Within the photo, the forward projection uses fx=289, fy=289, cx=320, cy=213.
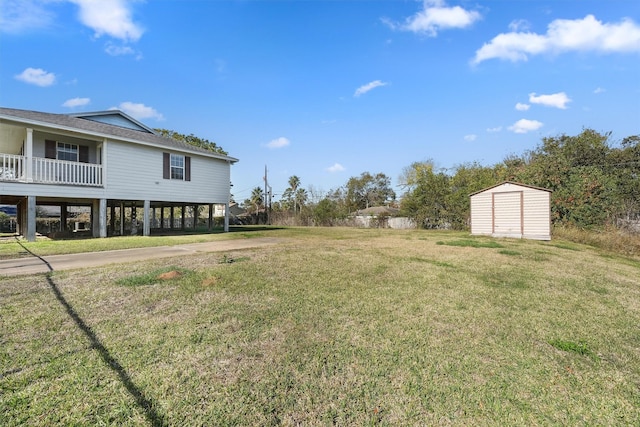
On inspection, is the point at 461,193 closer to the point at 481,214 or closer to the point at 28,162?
the point at 481,214

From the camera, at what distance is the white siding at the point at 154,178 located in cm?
1170

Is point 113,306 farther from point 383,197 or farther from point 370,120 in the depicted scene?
point 383,197

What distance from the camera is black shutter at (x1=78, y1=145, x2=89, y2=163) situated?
40.3 feet

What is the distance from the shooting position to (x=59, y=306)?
3.28m

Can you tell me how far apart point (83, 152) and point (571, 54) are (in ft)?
74.0

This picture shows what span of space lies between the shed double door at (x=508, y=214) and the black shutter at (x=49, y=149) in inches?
805

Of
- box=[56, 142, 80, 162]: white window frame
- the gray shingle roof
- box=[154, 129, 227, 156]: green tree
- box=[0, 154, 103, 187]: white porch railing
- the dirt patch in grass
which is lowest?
the dirt patch in grass

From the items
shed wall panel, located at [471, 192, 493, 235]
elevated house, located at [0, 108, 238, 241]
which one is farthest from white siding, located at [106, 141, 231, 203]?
shed wall panel, located at [471, 192, 493, 235]

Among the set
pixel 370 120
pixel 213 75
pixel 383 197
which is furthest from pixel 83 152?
pixel 383 197

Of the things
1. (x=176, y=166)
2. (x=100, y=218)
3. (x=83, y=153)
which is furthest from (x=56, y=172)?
(x=176, y=166)

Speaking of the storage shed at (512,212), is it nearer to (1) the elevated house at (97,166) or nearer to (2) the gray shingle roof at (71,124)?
(1) the elevated house at (97,166)

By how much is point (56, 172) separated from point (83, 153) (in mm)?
2304

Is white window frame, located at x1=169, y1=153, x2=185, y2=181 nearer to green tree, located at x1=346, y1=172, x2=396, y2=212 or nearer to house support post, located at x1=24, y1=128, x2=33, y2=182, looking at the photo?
house support post, located at x1=24, y1=128, x2=33, y2=182

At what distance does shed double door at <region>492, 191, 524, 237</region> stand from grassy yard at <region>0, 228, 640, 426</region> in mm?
11010
